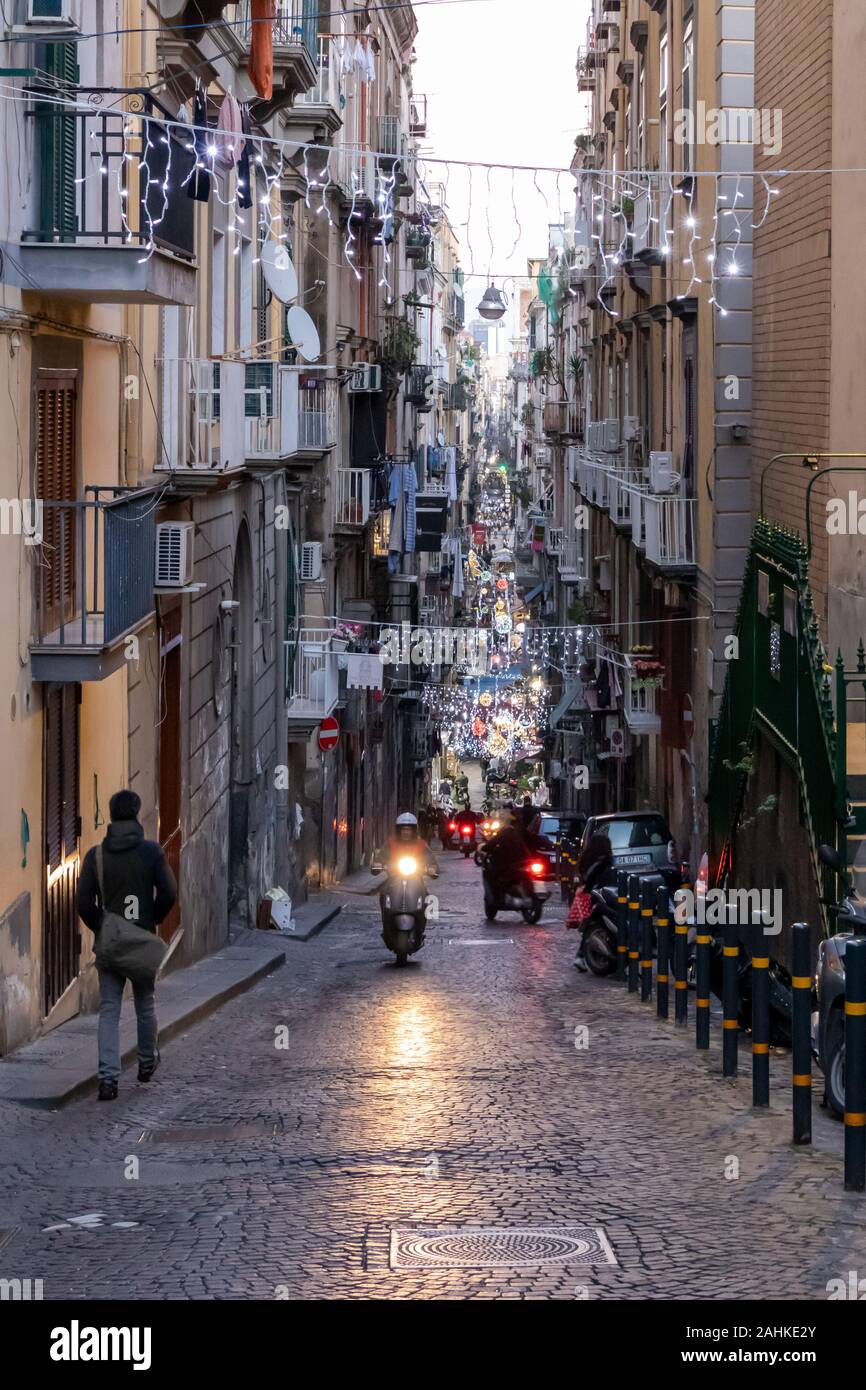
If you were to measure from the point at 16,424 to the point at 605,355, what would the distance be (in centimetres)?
3276

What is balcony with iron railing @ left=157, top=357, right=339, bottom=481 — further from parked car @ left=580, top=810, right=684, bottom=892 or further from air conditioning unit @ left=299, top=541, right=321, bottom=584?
parked car @ left=580, top=810, right=684, bottom=892

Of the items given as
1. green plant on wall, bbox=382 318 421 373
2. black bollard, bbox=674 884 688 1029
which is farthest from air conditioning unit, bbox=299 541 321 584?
black bollard, bbox=674 884 688 1029

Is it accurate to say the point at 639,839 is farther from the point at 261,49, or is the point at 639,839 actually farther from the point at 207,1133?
the point at 207,1133

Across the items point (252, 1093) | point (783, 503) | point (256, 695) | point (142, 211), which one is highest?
point (142, 211)

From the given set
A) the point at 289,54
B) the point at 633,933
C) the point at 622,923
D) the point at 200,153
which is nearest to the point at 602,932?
the point at 622,923

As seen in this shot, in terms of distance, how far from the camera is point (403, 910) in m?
19.6

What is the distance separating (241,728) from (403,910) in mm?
5943

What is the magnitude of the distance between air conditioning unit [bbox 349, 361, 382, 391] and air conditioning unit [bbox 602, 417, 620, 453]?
475 centimetres

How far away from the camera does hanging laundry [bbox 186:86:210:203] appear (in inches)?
622

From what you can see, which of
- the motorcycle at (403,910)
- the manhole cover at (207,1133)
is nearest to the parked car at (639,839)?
the motorcycle at (403,910)

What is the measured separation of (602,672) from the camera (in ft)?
134

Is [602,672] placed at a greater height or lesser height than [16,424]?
lesser

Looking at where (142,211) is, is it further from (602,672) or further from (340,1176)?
(602,672)
